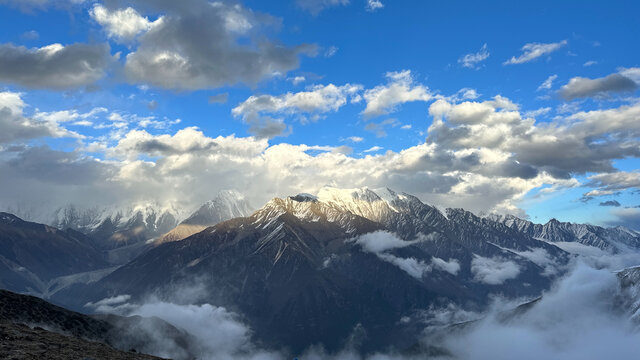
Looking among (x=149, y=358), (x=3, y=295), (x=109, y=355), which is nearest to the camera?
(x=109, y=355)

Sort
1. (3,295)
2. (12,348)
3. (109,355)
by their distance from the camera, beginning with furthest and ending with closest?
(3,295) < (109,355) < (12,348)

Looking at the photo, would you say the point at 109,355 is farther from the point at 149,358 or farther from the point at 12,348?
the point at 12,348

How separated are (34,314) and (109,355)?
14090 centimetres

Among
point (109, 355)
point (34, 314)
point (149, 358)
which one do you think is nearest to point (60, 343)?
point (109, 355)

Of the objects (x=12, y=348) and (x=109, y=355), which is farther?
(x=109, y=355)

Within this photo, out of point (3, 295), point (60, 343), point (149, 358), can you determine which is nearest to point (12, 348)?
point (60, 343)

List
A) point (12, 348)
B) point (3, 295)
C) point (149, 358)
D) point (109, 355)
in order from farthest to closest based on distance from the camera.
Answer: point (3, 295) → point (149, 358) → point (109, 355) → point (12, 348)

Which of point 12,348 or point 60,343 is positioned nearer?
point 12,348

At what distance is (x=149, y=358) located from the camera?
92.1 m

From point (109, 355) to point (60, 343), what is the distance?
33.8ft

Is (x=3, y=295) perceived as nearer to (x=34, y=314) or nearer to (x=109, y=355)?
(x=34, y=314)

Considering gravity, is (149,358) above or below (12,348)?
below

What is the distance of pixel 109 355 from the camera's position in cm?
8512

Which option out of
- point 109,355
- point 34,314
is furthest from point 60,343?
point 34,314
